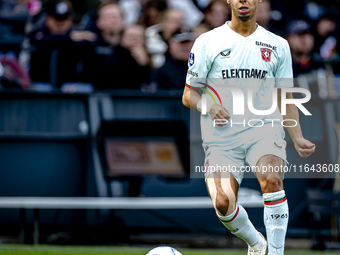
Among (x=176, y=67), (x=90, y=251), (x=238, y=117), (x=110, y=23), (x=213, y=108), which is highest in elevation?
(x=110, y=23)

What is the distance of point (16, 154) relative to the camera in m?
7.75

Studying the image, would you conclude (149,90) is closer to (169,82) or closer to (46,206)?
(169,82)

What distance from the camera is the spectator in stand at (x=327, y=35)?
9047mm

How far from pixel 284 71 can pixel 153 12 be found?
4106 millimetres

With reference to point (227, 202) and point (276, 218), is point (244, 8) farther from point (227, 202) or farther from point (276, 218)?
point (276, 218)

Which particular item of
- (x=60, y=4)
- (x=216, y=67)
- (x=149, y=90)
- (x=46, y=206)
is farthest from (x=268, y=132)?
(x=60, y=4)

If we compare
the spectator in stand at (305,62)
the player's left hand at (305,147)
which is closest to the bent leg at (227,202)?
the player's left hand at (305,147)

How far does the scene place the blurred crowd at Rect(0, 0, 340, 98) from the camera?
7.88m

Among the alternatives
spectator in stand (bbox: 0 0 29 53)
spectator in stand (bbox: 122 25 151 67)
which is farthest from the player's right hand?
spectator in stand (bbox: 0 0 29 53)

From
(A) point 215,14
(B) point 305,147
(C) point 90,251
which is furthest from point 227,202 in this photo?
(A) point 215,14

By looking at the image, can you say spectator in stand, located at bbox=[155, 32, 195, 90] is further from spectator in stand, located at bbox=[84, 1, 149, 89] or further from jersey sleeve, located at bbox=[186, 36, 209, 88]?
jersey sleeve, located at bbox=[186, 36, 209, 88]

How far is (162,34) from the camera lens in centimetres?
850

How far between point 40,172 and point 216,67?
11.8 ft

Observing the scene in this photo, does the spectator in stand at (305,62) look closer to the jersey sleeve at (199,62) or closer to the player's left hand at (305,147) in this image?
the player's left hand at (305,147)
